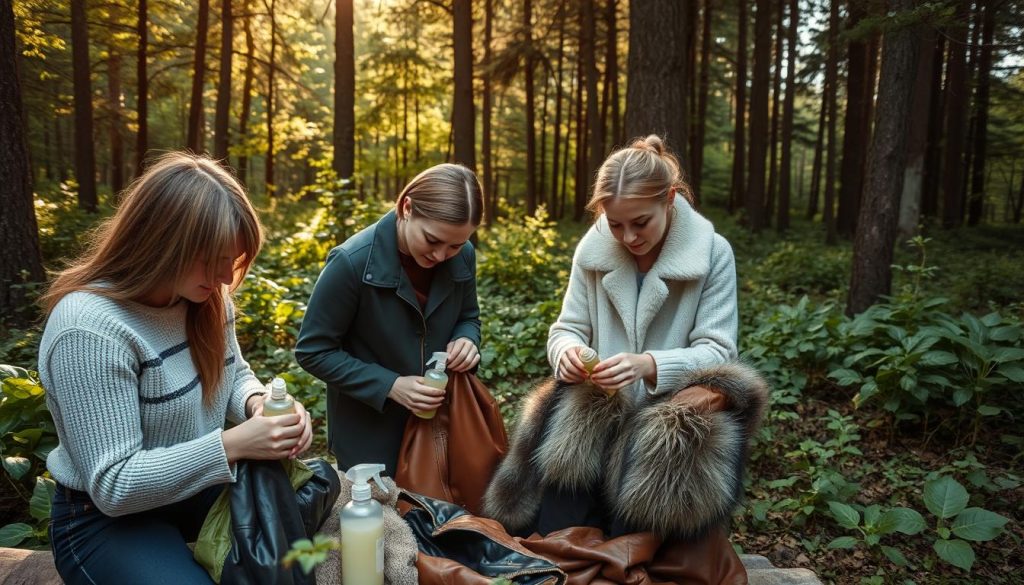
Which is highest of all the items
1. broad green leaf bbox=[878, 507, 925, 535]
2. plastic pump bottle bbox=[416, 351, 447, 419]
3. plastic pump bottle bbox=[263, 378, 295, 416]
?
plastic pump bottle bbox=[263, 378, 295, 416]

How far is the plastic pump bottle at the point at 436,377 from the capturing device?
247 centimetres

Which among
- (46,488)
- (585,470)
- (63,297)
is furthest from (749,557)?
(46,488)

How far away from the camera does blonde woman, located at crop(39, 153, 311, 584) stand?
1594 millimetres

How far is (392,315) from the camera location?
8.69 ft

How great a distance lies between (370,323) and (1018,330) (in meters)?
3.84

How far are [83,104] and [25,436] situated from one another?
31.3 feet

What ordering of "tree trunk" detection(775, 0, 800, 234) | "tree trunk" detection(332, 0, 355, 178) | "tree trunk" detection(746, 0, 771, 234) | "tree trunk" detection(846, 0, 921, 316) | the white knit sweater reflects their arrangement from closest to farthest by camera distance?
the white knit sweater < "tree trunk" detection(846, 0, 921, 316) < "tree trunk" detection(332, 0, 355, 178) < "tree trunk" detection(746, 0, 771, 234) < "tree trunk" detection(775, 0, 800, 234)

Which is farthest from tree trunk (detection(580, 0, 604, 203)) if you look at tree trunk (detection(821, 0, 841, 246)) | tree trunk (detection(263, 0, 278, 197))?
tree trunk (detection(263, 0, 278, 197))

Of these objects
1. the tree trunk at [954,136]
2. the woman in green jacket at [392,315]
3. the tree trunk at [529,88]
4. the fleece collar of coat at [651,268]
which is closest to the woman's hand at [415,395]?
the woman in green jacket at [392,315]

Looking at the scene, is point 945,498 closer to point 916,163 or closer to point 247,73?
point 916,163

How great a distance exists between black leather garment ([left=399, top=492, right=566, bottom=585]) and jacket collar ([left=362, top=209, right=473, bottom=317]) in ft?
2.83

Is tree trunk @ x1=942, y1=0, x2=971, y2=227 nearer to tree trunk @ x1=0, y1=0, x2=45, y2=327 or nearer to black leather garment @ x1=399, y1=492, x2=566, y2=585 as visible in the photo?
black leather garment @ x1=399, y1=492, x2=566, y2=585

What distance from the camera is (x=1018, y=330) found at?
361cm

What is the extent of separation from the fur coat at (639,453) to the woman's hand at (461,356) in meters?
0.32
